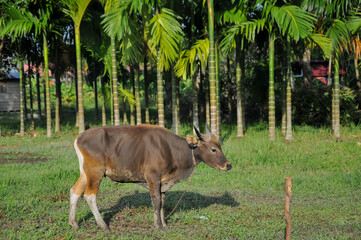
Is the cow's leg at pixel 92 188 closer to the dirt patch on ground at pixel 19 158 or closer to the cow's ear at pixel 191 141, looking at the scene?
the cow's ear at pixel 191 141

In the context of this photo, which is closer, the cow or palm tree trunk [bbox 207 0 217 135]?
the cow

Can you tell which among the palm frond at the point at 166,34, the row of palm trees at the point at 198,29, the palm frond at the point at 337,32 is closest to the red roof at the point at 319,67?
the row of palm trees at the point at 198,29

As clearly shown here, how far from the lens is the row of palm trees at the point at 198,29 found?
12.4m

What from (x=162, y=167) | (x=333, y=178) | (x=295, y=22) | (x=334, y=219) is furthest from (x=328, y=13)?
(x=162, y=167)

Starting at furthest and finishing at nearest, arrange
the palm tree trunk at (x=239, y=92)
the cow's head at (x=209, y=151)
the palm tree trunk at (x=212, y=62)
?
the palm tree trunk at (x=239, y=92), the palm tree trunk at (x=212, y=62), the cow's head at (x=209, y=151)

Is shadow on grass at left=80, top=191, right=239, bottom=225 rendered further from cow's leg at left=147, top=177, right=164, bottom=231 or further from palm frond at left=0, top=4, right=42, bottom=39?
palm frond at left=0, top=4, right=42, bottom=39

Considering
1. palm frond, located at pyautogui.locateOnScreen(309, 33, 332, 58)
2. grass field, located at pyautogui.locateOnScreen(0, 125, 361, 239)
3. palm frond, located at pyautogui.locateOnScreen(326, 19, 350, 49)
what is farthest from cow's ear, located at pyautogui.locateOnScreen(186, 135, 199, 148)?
palm frond, located at pyautogui.locateOnScreen(326, 19, 350, 49)

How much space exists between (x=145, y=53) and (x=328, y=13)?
6.40m

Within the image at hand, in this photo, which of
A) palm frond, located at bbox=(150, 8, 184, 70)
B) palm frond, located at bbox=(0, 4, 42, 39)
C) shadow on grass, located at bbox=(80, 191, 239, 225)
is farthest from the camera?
palm frond, located at bbox=(0, 4, 42, 39)

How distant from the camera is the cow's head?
20.0 ft

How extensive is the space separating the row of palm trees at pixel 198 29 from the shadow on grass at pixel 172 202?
475 centimetres

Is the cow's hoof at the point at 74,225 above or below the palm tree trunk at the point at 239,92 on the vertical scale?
below

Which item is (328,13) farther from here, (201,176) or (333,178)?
(201,176)

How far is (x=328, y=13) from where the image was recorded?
1390cm
